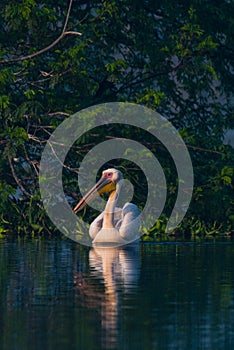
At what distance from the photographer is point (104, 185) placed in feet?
79.3

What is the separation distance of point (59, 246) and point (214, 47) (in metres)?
6.43

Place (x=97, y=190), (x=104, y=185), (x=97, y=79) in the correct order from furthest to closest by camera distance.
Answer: (x=97, y=79) < (x=97, y=190) < (x=104, y=185)

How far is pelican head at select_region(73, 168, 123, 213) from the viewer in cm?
2419

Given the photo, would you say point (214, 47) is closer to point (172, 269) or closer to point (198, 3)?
point (198, 3)

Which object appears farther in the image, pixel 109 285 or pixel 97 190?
pixel 97 190

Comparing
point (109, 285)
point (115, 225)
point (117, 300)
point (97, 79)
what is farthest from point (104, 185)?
point (117, 300)

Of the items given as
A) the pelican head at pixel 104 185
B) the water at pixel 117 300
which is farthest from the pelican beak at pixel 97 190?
the water at pixel 117 300

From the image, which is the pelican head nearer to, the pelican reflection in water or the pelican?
the pelican

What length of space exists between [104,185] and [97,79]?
4678 millimetres

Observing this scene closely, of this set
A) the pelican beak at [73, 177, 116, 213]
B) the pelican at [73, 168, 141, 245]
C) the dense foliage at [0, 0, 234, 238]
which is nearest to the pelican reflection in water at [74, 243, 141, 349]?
the pelican at [73, 168, 141, 245]

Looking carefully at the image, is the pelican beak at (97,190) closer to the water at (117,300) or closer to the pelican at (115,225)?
the pelican at (115,225)

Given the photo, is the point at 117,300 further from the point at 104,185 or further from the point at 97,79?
the point at 97,79

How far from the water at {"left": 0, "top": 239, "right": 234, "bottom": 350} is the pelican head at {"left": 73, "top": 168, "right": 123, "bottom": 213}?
12.8 feet

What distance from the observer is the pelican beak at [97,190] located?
24.2 meters
